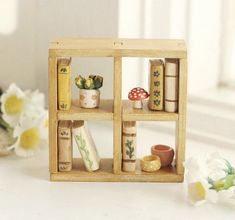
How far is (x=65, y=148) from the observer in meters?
1.34

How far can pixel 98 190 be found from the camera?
51.1 inches

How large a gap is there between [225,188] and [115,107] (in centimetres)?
25

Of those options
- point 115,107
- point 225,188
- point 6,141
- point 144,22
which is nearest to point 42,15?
point 144,22

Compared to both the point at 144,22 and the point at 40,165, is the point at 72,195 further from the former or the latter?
the point at 144,22

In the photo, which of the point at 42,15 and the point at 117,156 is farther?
the point at 42,15

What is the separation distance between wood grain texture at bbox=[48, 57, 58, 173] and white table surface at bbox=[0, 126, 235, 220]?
0.13 feet

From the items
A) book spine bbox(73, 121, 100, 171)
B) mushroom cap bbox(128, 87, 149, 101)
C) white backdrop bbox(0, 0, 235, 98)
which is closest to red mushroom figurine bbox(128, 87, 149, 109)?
mushroom cap bbox(128, 87, 149, 101)

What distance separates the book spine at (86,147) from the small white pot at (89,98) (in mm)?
41

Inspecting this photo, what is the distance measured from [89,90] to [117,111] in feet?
0.22

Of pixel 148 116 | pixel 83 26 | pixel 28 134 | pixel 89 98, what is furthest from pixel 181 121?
pixel 83 26

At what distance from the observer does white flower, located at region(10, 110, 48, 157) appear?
147cm

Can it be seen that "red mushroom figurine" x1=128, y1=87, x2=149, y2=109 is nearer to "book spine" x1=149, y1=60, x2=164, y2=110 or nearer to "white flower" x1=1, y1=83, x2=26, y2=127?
"book spine" x1=149, y1=60, x2=164, y2=110

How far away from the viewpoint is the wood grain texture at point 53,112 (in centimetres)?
130

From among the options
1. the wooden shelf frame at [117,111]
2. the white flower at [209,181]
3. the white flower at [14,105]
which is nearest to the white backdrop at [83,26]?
the white flower at [14,105]
